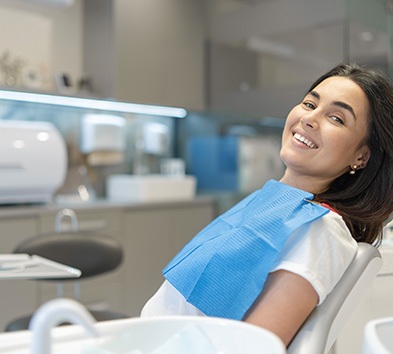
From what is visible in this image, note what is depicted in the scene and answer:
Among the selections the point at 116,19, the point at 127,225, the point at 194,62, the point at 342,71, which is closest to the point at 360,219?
the point at 342,71

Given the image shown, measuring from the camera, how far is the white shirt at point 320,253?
1001mm

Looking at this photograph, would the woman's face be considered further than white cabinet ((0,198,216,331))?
No

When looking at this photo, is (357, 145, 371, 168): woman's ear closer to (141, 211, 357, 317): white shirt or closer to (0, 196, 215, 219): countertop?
(141, 211, 357, 317): white shirt

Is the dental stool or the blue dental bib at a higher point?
the blue dental bib

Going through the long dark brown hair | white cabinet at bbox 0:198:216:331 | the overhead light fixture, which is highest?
the overhead light fixture

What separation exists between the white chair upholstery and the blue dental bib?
0.90 feet

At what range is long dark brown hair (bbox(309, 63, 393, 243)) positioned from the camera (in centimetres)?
129

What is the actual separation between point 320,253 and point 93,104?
2.81 meters

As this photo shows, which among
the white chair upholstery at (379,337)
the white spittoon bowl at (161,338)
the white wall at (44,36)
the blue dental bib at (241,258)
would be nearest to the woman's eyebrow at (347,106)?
the blue dental bib at (241,258)

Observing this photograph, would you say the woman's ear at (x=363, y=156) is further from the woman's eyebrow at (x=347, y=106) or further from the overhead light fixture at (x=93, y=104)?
the overhead light fixture at (x=93, y=104)

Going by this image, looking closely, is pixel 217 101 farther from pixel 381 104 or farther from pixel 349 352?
pixel 349 352

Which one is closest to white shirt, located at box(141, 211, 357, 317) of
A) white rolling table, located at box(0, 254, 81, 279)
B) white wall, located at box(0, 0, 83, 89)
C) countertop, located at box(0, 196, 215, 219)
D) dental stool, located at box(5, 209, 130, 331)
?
white rolling table, located at box(0, 254, 81, 279)

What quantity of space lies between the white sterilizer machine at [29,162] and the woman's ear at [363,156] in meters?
1.99

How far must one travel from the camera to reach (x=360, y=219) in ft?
4.20
